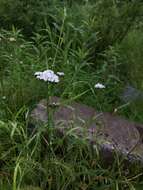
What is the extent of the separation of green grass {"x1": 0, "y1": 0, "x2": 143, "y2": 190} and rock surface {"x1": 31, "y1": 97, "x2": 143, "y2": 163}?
0.30ft

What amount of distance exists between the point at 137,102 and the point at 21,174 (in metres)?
1.59

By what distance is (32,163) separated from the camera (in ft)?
11.9

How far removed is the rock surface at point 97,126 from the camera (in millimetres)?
3816

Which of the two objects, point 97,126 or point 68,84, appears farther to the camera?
point 68,84

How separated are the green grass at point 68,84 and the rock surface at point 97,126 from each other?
9cm

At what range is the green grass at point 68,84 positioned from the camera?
144 inches

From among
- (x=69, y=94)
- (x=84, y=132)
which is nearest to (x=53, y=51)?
(x=69, y=94)

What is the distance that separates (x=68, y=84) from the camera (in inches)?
181

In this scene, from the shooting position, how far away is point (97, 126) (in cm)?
405

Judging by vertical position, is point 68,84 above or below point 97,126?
above

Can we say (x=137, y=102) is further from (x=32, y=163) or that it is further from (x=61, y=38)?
(x=32, y=163)

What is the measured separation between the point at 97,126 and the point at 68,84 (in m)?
0.69

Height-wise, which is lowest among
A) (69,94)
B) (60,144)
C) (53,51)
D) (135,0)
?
(60,144)

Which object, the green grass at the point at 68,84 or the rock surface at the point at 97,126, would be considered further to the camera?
the rock surface at the point at 97,126
